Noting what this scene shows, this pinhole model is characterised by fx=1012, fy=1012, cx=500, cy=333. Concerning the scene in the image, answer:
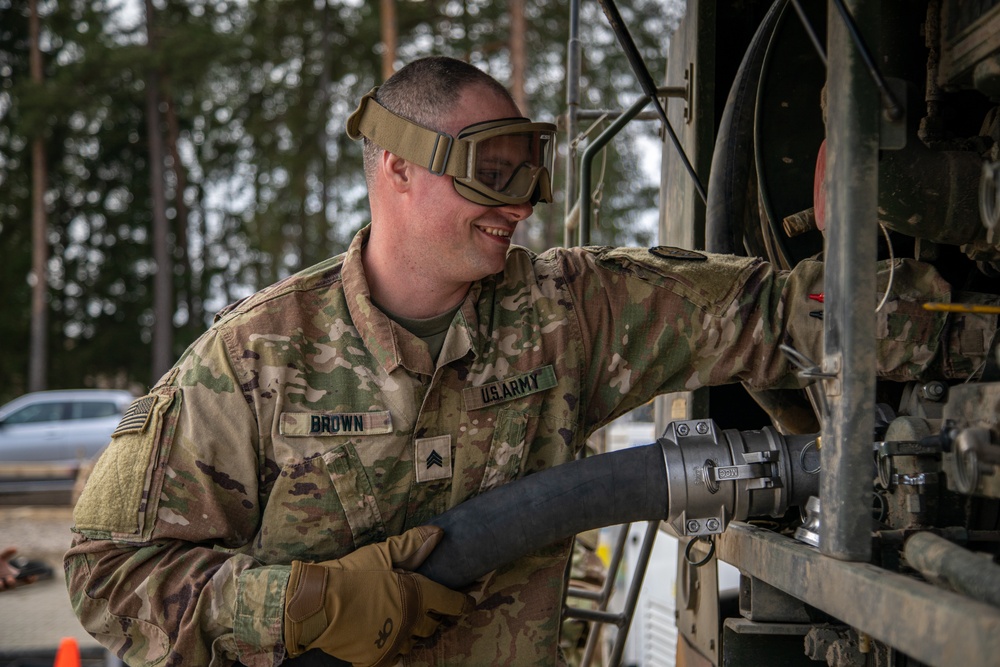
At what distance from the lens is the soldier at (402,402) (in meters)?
2.16

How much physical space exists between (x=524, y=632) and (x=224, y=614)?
0.71 m

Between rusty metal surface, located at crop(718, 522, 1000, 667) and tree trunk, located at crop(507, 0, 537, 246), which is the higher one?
tree trunk, located at crop(507, 0, 537, 246)

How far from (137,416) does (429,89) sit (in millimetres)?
1038

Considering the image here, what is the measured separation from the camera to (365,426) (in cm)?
232

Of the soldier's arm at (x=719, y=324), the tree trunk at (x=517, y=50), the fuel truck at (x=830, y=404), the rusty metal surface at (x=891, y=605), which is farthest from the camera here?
the tree trunk at (x=517, y=50)

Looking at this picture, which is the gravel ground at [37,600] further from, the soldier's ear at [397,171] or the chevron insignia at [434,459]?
the soldier's ear at [397,171]

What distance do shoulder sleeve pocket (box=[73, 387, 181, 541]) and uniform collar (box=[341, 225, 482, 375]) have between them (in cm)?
46

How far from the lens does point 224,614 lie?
6.98 ft

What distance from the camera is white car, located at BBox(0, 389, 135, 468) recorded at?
15023 mm

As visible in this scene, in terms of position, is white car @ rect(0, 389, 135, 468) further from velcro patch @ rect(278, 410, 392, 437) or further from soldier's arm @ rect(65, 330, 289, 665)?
velcro patch @ rect(278, 410, 392, 437)

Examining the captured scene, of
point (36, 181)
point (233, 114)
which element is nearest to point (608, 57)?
point (233, 114)

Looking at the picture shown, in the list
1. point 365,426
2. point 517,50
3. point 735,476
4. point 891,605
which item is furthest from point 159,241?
point 891,605

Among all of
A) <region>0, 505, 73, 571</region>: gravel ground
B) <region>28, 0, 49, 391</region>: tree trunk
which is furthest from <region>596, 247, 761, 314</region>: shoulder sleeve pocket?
<region>28, 0, 49, 391</region>: tree trunk

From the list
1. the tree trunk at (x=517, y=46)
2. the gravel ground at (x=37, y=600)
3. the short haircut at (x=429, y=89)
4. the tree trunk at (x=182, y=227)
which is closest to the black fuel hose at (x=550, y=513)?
the short haircut at (x=429, y=89)
